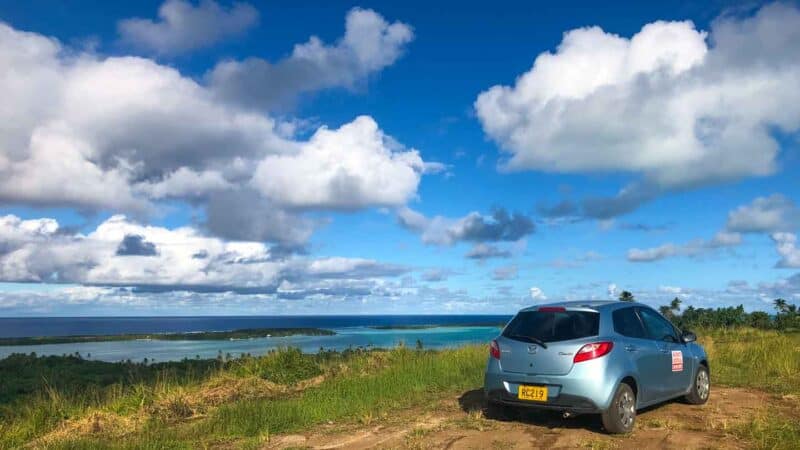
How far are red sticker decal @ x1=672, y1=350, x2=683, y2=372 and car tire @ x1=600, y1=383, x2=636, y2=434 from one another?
4.55 ft

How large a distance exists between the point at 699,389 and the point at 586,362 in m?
3.58

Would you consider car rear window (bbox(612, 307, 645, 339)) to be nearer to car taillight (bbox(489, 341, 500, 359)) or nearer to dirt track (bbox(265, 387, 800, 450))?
dirt track (bbox(265, 387, 800, 450))

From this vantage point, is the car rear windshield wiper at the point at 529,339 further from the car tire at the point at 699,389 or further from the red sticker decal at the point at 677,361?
the car tire at the point at 699,389

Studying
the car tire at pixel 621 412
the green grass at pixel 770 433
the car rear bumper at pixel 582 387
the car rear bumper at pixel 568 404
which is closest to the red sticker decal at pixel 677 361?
the green grass at pixel 770 433

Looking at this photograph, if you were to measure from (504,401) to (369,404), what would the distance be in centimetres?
321

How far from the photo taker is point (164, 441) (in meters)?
7.98

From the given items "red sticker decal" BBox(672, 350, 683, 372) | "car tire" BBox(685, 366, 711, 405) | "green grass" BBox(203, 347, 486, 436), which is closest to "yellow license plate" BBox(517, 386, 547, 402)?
"red sticker decal" BBox(672, 350, 683, 372)

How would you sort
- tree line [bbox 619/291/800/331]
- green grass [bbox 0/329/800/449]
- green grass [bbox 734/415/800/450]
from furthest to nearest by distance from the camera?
tree line [bbox 619/291/800/331] → green grass [bbox 0/329/800/449] → green grass [bbox 734/415/800/450]

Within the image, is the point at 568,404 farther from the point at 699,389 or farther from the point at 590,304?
the point at 699,389

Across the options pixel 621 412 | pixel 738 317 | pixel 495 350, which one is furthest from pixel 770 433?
pixel 738 317

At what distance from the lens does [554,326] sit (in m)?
8.05

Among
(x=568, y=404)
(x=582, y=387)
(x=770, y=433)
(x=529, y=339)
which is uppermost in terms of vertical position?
(x=529, y=339)

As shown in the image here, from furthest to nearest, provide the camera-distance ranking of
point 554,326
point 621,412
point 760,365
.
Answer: point 760,365 < point 554,326 < point 621,412

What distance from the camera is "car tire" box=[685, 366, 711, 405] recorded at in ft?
31.8
